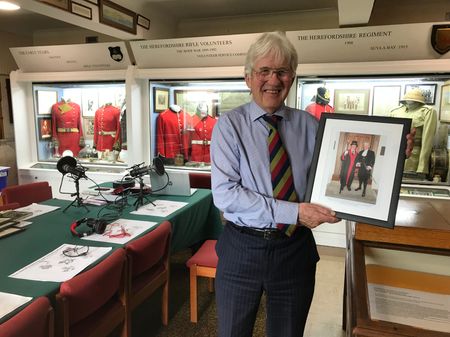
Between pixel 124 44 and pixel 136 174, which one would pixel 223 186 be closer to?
pixel 136 174

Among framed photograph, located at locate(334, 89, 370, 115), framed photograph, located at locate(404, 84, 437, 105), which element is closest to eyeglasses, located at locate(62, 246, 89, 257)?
framed photograph, located at locate(334, 89, 370, 115)

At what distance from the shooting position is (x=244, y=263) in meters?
1.28

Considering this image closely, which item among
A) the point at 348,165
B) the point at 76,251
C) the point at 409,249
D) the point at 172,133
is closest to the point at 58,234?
the point at 76,251

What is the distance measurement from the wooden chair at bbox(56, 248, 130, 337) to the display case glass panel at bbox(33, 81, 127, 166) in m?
2.98

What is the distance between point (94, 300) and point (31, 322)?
0.36 m

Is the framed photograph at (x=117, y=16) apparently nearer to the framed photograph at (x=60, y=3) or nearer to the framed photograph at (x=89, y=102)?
the framed photograph at (x=60, y=3)

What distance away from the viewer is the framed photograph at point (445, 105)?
3.35 meters

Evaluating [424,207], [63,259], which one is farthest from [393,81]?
[63,259]

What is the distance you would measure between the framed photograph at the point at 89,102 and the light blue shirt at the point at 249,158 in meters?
3.95

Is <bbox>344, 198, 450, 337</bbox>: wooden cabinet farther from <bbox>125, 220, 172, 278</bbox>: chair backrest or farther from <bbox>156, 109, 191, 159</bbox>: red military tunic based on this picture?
<bbox>156, 109, 191, 159</bbox>: red military tunic

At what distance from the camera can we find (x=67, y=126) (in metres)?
4.88

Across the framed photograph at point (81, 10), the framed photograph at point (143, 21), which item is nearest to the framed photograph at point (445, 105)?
the framed photograph at point (143, 21)

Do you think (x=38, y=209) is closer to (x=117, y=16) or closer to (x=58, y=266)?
(x=58, y=266)

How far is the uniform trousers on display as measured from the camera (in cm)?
126
